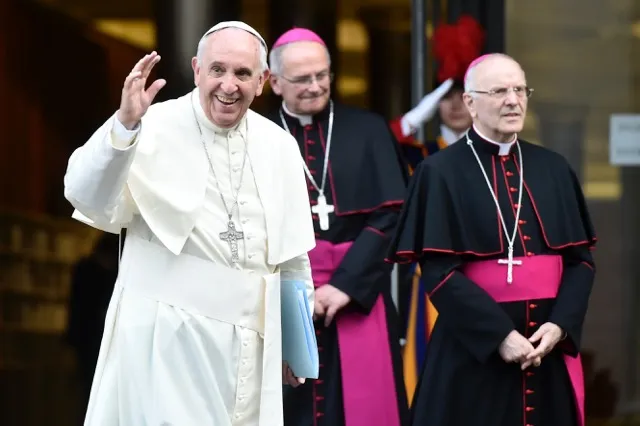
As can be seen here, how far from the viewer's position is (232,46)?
5.19 metres

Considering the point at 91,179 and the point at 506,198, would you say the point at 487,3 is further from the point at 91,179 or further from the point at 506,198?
the point at 91,179

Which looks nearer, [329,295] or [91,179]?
[91,179]

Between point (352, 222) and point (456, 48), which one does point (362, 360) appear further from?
point (456, 48)

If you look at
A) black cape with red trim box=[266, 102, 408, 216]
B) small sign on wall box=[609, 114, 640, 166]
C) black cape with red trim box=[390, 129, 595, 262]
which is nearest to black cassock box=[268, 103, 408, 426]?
black cape with red trim box=[266, 102, 408, 216]

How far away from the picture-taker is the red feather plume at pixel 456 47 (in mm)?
7562

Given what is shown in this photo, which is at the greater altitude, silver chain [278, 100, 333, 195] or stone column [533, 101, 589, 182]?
stone column [533, 101, 589, 182]

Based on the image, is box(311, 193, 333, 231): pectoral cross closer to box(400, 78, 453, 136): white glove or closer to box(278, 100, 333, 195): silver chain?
box(278, 100, 333, 195): silver chain

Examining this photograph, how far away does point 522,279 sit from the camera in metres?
6.06

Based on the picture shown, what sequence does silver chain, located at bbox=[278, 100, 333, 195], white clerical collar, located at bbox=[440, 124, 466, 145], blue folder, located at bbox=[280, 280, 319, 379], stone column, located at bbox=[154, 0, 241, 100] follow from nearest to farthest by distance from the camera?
blue folder, located at bbox=[280, 280, 319, 379], silver chain, located at bbox=[278, 100, 333, 195], white clerical collar, located at bbox=[440, 124, 466, 145], stone column, located at bbox=[154, 0, 241, 100]

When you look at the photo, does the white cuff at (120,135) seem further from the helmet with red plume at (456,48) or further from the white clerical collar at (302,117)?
the helmet with red plume at (456,48)

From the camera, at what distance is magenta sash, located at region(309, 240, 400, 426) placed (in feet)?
22.3

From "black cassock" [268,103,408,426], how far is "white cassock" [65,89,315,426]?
140 cm

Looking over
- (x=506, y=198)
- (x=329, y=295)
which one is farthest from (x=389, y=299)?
(x=506, y=198)

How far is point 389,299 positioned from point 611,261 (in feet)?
5.75
